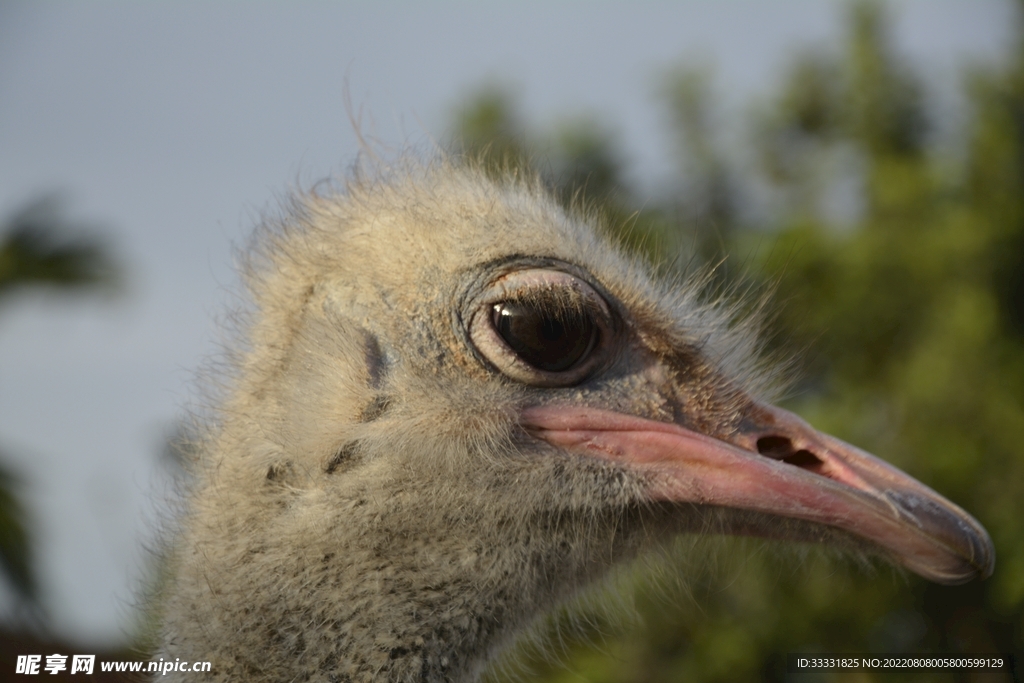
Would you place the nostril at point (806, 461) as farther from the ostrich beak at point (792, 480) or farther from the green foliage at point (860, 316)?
the green foliage at point (860, 316)

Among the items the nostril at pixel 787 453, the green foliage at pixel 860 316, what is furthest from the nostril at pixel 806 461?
the green foliage at pixel 860 316

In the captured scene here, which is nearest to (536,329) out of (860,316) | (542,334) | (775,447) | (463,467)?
(542,334)

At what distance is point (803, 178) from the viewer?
14008mm

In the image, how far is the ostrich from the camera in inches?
88.6

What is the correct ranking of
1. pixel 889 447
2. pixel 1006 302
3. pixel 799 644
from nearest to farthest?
1. pixel 799 644
2. pixel 889 447
3. pixel 1006 302

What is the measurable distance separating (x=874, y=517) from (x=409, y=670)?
109 cm

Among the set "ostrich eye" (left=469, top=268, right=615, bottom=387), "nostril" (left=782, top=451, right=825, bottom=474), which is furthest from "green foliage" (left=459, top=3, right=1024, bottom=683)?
"ostrich eye" (left=469, top=268, right=615, bottom=387)

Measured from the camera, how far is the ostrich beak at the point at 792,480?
2238 millimetres

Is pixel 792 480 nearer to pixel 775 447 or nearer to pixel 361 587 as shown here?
pixel 775 447

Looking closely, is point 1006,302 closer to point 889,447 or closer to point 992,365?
point 992,365

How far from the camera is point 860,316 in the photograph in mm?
10023

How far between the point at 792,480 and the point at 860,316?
8251 mm

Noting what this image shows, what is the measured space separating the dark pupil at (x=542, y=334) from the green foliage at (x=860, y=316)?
78 centimetres

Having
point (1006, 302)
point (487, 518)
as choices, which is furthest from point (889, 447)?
point (487, 518)
